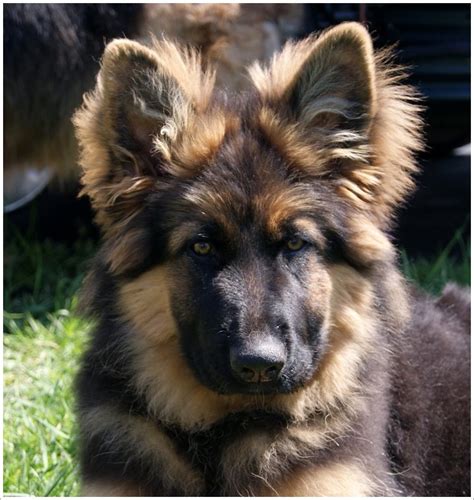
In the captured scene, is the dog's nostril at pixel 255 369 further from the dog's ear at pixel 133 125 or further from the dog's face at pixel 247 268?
the dog's ear at pixel 133 125

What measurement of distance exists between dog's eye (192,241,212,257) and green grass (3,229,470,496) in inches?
34.6

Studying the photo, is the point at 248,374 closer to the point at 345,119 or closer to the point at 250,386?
the point at 250,386

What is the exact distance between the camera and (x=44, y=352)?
20.4 ft

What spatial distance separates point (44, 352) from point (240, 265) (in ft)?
10.0

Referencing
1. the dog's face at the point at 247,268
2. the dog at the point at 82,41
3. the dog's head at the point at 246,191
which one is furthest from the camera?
the dog at the point at 82,41

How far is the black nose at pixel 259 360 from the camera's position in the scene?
3.32 meters

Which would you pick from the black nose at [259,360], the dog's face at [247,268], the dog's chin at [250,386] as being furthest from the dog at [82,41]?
the black nose at [259,360]

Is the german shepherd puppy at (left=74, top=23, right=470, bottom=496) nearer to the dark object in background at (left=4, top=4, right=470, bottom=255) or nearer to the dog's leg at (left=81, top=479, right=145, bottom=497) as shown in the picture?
the dog's leg at (left=81, top=479, right=145, bottom=497)

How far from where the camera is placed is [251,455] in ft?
12.2

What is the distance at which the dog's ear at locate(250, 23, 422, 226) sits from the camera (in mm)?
3791

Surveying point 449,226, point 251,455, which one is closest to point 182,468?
point 251,455

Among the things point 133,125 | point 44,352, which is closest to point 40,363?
point 44,352

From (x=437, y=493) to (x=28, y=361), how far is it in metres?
3.11

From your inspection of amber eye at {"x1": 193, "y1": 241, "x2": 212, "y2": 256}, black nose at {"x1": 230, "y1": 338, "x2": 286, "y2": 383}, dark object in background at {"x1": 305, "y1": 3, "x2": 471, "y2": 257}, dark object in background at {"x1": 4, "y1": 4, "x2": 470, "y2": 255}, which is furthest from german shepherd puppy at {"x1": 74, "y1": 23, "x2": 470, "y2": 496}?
dark object in background at {"x1": 305, "y1": 3, "x2": 471, "y2": 257}
